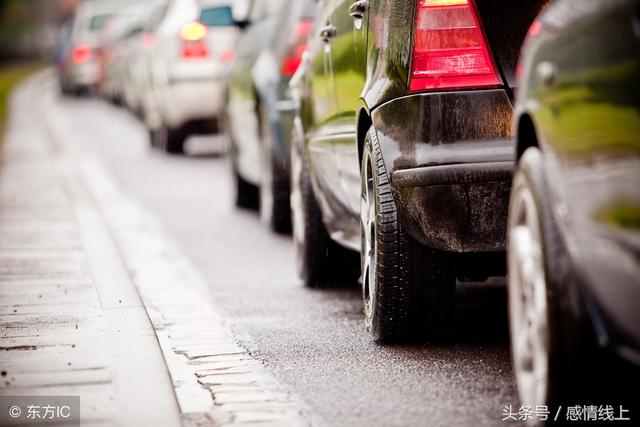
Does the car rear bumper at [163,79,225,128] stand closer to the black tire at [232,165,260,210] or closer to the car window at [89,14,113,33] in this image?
the black tire at [232,165,260,210]

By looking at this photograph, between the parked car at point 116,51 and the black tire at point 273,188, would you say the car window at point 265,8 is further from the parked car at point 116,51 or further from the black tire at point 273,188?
the parked car at point 116,51

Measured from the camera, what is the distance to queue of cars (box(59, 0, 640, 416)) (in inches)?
150

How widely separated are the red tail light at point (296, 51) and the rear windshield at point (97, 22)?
27.8 meters

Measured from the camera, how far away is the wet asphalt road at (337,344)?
5.20m

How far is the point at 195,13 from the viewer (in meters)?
17.1

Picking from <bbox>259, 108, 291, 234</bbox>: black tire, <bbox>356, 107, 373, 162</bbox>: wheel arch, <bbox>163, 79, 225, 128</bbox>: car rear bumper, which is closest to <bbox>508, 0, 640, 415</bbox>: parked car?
<bbox>356, 107, 373, 162</bbox>: wheel arch

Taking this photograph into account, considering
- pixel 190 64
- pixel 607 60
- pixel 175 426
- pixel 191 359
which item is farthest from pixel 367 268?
pixel 190 64

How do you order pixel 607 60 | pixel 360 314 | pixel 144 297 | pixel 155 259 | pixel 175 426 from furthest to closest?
pixel 155 259 < pixel 144 297 < pixel 360 314 < pixel 175 426 < pixel 607 60

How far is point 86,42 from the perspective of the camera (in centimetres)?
3700

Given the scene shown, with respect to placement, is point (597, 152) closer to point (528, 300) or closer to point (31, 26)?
point (528, 300)

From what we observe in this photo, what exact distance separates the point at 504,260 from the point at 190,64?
37.2 feet

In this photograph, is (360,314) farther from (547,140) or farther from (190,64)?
(190,64)

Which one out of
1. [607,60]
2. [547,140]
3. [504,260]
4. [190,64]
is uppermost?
[607,60]

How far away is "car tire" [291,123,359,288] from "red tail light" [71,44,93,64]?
29334mm
